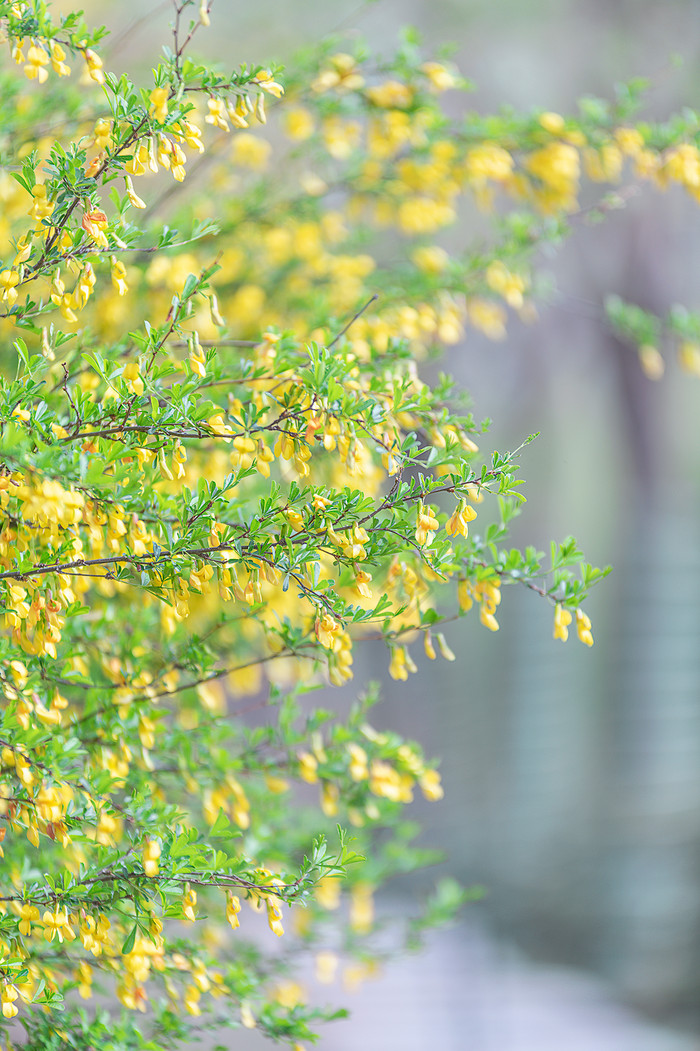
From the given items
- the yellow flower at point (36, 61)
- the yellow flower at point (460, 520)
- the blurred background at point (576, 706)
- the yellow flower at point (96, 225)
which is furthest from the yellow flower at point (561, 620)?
the blurred background at point (576, 706)

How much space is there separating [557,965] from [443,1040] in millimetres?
514

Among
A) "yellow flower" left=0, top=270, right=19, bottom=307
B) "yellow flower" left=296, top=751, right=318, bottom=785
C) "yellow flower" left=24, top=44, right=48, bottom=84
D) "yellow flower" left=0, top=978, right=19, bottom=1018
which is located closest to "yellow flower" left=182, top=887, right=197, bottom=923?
"yellow flower" left=0, top=978, right=19, bottom=1018

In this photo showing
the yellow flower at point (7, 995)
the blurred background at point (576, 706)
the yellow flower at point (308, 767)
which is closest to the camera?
the yellow flower at point (7, 995)

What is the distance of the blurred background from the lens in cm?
267

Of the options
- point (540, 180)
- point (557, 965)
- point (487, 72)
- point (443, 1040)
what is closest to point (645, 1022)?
point (557, 965)

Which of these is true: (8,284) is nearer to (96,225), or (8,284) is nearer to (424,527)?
(96,225)

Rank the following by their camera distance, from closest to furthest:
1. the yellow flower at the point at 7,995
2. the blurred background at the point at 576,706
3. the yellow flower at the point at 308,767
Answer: the yellow flower at the point at 7,995 → the yellow flower at the point at 308,767 → the blurred background at the point at 576,706

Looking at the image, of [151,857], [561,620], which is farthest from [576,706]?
[151,857]

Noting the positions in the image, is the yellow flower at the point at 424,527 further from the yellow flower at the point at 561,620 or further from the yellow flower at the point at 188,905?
the yellow flower at the point at 188,905

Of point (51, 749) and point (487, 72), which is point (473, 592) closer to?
point (51, 749)

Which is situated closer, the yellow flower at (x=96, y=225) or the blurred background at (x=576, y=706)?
the yellow flower at (x=96, y=225)

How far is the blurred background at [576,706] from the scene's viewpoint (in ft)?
8.76

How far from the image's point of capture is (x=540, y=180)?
1.30 m

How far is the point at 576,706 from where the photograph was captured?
307cm
